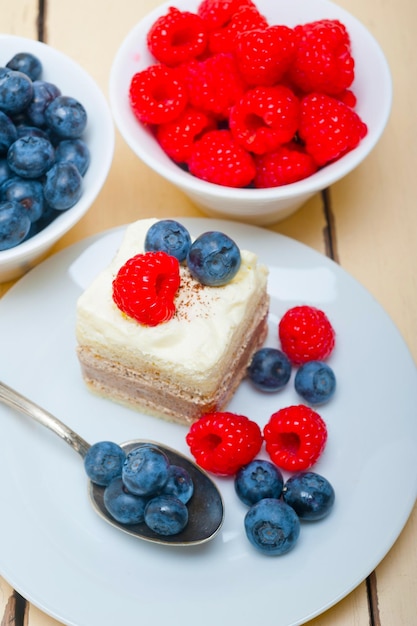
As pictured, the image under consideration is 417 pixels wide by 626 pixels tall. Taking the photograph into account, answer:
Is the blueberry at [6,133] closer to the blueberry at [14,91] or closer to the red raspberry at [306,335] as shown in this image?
the blueberry at [14,91]

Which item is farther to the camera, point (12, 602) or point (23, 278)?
point (23, 278)

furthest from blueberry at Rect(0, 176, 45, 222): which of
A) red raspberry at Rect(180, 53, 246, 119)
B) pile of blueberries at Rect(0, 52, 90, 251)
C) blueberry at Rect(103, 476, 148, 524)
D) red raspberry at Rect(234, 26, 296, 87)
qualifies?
blueberry at Rect(103, 476, 148, 524)

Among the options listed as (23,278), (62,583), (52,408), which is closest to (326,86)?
(23,278)

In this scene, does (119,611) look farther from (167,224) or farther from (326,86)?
(326,86)

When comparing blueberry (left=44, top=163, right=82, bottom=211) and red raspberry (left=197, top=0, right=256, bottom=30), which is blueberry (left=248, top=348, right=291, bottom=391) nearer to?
blueberry (left=44, top=163, right=82, bottom=211)

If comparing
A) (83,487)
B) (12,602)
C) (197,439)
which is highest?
(197,439)

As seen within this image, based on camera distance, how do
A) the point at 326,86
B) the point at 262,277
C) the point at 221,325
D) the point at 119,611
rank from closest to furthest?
1. the point at 119,611
2. the point at 221,325
3. the point at 262,277
4. the point at 326,86

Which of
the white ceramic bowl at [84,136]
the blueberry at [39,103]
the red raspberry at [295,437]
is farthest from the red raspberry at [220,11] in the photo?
the red raspberry at [295,437]
